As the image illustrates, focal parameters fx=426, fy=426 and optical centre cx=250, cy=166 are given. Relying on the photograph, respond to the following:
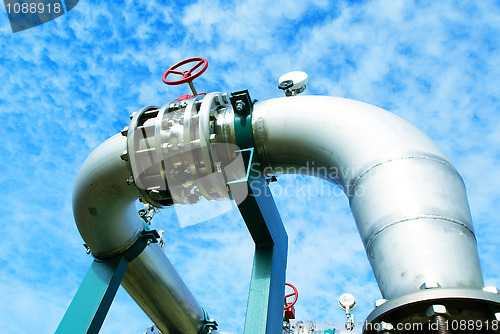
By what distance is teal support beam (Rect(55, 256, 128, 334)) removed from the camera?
10.8 ft

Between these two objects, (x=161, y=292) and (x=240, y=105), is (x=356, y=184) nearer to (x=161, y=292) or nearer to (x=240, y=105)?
(x=240, y=105)

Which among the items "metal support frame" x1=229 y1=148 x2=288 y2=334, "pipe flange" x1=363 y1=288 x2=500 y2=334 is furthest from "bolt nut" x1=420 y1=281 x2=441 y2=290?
"metal support frame" x1=229 y1=148 x2=288 y2=334

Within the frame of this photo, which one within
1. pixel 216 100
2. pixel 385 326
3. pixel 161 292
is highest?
pixel 216 100

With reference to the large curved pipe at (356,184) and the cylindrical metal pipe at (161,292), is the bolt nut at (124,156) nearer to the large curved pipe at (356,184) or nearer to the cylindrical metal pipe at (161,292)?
the large curved pipe at (356,184)

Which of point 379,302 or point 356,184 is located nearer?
point 379,302

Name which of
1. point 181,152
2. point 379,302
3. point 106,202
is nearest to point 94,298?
point 106,202

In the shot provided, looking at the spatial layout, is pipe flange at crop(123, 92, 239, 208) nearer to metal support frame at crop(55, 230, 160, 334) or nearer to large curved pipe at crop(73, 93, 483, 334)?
large curved pipe at crop(73, 93, 483, 334)

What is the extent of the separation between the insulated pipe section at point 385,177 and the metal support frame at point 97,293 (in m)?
1.65

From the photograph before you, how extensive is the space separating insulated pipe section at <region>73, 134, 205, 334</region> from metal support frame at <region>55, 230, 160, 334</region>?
84 millimetres

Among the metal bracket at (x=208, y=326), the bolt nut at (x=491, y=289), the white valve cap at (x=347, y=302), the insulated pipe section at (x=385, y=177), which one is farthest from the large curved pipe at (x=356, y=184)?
the white valve cap at (x=347, y=302)

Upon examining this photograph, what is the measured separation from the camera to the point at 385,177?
2.20 metres

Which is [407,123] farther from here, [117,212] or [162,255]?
[162,255]

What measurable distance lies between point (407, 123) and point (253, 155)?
3.30 ft

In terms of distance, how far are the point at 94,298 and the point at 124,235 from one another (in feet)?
1.88
